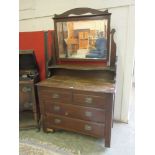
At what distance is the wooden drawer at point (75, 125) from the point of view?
6.37 ft

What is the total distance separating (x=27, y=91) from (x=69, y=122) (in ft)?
2.35

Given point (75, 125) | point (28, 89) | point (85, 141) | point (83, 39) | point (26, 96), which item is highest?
point (83, 39)

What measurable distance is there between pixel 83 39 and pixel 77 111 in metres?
0.97

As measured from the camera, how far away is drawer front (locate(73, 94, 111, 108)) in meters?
1.81

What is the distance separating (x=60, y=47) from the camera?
2.38 m

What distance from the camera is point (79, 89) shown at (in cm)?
190

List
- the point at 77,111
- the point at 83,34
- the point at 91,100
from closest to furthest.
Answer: the point at 91,100
the point at 77,111
the point at 83,34

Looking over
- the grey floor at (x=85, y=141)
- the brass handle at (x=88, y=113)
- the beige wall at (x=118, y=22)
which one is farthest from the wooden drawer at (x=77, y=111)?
the beige wall at (x=118, y=22)

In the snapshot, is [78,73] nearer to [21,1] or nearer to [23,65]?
[23,65]

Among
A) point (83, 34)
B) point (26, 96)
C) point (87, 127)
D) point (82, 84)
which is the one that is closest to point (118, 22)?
point (83, 34)

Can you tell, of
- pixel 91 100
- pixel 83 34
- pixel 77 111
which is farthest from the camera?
pixel 83 34

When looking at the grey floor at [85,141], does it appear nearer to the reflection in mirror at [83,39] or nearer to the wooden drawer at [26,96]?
the wooden drawer at [26,96]

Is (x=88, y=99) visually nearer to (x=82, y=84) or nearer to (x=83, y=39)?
(x=82, y=84)
